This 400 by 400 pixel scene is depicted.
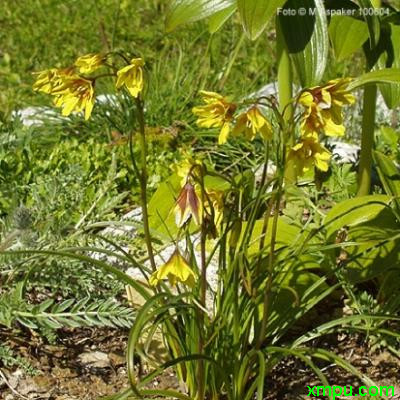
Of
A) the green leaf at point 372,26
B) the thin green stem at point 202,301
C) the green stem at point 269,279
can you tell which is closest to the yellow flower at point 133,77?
the thin green stem at point 202,301

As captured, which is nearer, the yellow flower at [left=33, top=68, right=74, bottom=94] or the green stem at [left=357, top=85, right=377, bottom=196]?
the yellow flower at [left=33, top=68, right=74, bottom=94]

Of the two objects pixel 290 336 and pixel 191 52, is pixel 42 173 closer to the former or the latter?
pixel 290 336

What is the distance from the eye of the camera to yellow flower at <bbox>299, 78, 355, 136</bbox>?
165 cm

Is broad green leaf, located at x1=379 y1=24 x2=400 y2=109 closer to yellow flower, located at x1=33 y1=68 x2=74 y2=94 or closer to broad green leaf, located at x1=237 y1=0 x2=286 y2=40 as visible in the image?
broad green leaf, located at x1=237 y1=0 x2=286 y2=40

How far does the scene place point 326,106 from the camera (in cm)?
164

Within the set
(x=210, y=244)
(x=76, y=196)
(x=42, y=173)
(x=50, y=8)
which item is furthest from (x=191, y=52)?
(x=210, y=244)

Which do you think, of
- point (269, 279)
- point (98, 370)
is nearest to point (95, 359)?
point (98, 370)

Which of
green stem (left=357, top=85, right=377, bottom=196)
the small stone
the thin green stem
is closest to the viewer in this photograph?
the thin green stem

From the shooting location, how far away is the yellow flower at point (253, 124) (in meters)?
1.66

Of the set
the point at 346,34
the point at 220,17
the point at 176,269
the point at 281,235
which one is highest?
the point at 220,17

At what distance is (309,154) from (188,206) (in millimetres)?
254

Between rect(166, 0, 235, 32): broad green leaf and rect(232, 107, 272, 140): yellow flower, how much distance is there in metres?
0.70

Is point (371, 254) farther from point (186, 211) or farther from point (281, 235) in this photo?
point (186, 211)

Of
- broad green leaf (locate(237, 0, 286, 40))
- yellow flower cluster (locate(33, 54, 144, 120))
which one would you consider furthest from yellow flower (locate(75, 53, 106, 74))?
broad green leaf (locate(237, 0, 286, 40))
